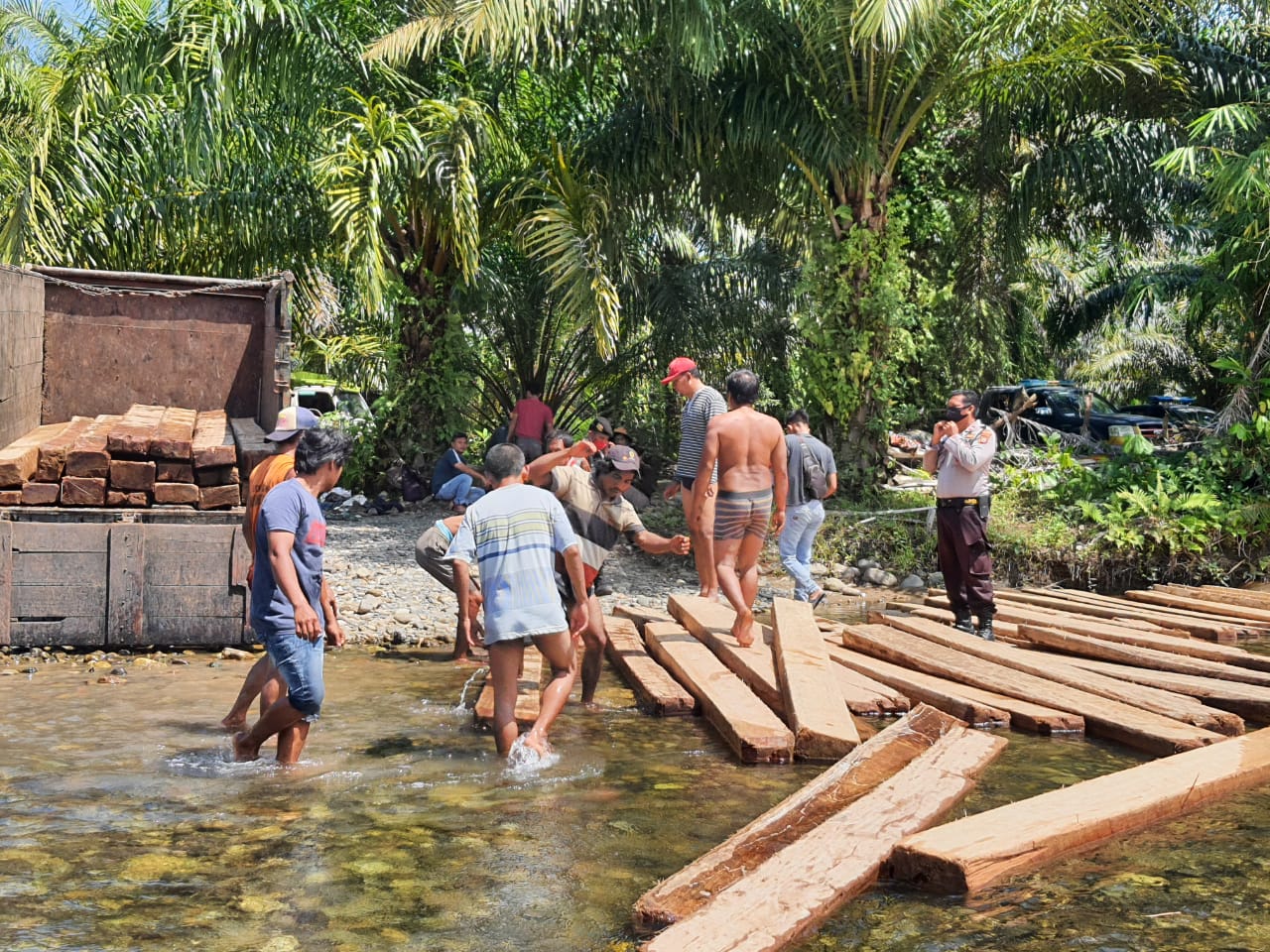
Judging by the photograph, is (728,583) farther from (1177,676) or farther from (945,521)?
(1177,676)

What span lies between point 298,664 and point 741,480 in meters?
3.75

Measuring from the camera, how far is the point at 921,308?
1584 centimetres

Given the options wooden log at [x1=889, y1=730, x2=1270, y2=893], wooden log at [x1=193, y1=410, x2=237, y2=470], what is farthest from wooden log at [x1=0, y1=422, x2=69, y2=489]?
wooden log at [x1=889, y1=730, x2=1270, y2=893]

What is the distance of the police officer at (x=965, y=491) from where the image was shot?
935cm

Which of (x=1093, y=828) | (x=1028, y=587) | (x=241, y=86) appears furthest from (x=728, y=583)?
(x=241, y=86)

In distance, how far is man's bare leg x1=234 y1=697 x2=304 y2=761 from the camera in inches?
245

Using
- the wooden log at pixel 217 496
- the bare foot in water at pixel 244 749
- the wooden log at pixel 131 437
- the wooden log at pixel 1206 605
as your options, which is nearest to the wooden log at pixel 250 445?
the wooden log at pixel 217 496

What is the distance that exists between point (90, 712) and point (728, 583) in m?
4.06

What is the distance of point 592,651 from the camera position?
8.02m

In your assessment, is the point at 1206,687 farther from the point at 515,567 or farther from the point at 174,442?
the point at 174,442

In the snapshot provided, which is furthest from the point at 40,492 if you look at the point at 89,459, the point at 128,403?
the point at 128,403

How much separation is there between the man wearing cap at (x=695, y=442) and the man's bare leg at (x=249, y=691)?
3565 millimetres

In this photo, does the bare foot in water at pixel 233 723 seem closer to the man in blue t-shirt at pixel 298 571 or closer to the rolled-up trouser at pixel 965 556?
the man in blue t-shirt at pixel 298 571

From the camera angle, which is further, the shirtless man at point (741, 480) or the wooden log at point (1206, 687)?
the shirtless man at point (741, 480)
